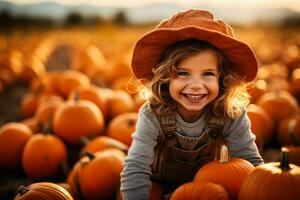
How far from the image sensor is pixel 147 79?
2982 mm

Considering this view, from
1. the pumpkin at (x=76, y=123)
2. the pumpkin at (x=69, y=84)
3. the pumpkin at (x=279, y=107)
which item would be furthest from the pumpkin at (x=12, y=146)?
the pumpkin at (x=279, y=107)

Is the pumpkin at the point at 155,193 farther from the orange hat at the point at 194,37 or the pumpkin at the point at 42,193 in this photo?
the orange hat at the point at 194,37

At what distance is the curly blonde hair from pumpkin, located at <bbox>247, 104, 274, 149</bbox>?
51.5 inches

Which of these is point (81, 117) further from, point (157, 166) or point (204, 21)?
point (204, 21)

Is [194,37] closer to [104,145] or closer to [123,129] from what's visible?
[104,145]

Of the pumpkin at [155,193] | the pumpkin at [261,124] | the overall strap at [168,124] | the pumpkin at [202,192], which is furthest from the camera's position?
the pumpkin at [261,124]

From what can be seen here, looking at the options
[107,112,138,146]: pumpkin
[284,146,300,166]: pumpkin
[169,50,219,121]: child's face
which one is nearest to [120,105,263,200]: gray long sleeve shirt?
[169,50,219,121]: child's face

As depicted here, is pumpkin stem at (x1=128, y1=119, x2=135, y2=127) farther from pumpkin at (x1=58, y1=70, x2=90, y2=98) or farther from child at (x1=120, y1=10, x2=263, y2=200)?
pumpkin at (x1=58, y1=70, x2=90, y2=98)

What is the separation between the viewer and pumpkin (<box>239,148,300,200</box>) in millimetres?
2064

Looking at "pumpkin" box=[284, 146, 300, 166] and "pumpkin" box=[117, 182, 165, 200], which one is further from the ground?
"pumpkin" box=[284, 146, 300, 166]

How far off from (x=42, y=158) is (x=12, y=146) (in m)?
0.47

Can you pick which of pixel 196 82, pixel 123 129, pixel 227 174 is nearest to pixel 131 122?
pixel 123 129

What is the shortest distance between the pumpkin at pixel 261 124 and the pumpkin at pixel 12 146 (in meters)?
2.32

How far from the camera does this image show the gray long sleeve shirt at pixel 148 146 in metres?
2.61
